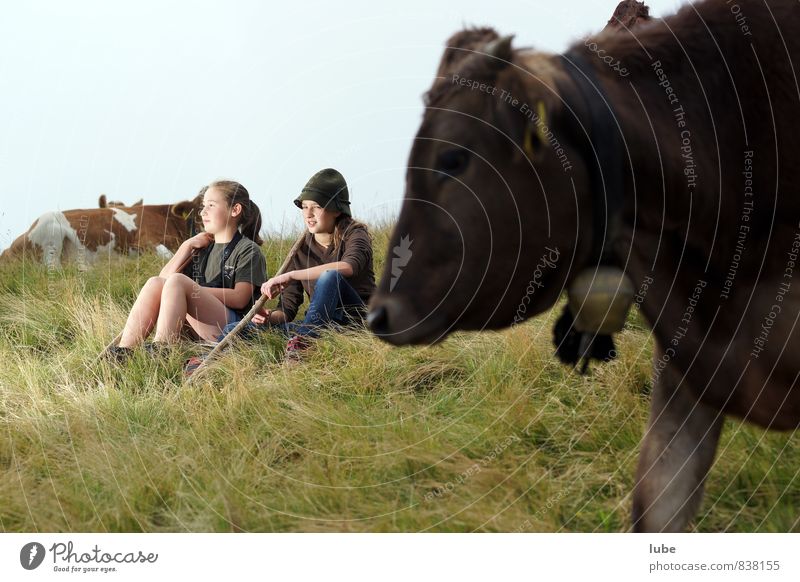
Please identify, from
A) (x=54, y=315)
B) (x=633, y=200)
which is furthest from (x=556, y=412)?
(x=54, y=315)

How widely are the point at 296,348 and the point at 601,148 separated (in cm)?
273

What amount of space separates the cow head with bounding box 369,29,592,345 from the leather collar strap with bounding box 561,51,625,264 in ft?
0.08

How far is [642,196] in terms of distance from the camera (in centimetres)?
176

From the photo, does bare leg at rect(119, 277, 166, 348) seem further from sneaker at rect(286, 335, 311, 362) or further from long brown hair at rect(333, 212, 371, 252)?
long brown hair at rect(333, 212, 371, 252)

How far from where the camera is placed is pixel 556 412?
10.5 ft

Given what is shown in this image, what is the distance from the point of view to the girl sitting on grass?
4.30 metres

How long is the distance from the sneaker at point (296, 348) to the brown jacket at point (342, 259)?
243 millimetres

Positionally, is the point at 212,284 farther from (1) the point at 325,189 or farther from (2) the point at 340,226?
(1) the point at 325,189

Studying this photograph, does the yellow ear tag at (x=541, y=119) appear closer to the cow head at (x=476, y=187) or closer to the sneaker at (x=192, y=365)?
the cow head at (x=476, y=187)

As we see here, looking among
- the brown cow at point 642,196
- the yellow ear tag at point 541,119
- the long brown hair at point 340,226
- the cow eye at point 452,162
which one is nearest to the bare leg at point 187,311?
the long brown hair at point 340,226

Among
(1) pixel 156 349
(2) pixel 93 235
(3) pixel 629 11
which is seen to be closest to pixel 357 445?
(1) pixel 156 349
